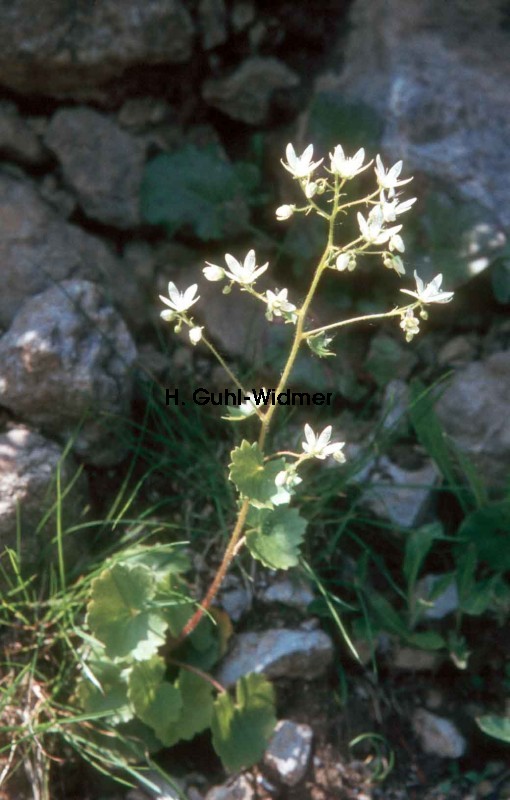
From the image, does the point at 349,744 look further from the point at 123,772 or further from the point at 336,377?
the point at 336,377

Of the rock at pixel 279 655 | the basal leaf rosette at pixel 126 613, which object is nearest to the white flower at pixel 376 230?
the basal leaf rosette at pixel 126 613

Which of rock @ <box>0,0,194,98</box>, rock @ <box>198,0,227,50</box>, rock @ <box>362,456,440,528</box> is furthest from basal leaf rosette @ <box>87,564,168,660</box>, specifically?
rock @ <box>198,0,227,50</box>

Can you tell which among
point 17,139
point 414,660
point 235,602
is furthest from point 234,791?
point 17,139

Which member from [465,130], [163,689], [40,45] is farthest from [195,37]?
[163,689]

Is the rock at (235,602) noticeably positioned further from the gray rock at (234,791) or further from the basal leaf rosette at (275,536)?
the basal leaf rosette at (275,536)

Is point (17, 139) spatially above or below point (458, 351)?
above

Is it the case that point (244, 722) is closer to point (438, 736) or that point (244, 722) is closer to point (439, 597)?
point (438, 736)
